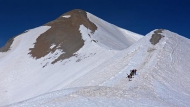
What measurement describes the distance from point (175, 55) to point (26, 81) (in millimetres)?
23468

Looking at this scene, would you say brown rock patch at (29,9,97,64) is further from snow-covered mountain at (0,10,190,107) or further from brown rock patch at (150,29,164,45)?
brown rock patch at (150,29,164,45)

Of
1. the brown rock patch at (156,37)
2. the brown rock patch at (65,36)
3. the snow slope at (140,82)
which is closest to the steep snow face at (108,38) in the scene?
the brown rock patch at (65,36)

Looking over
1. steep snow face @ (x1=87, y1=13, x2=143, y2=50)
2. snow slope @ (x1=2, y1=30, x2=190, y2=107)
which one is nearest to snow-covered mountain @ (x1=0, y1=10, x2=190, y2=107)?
snow slope @ (x1=2, y1=30, x2=190, y2=107)

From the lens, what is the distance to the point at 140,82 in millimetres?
25828

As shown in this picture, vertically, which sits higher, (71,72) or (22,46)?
(22,46)

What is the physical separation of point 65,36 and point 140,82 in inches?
1411

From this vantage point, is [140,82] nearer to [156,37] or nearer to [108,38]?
[156,37]

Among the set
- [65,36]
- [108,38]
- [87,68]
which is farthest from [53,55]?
[87,68]

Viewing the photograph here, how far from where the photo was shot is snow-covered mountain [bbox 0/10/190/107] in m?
19.5

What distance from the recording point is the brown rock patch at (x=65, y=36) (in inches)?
2089

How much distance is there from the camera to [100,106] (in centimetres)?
1691

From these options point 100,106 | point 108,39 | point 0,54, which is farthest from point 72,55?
point 100,106

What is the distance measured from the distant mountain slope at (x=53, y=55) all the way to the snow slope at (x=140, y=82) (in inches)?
202

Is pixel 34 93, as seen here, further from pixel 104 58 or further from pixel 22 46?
pixel 22 46
